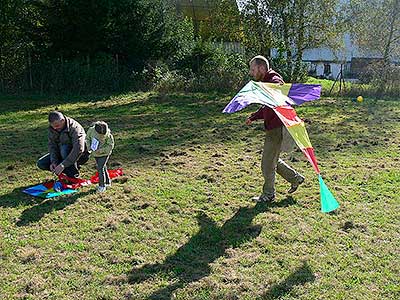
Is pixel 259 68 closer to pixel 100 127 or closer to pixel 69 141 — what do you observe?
pixel 100 127

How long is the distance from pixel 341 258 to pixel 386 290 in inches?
23.9

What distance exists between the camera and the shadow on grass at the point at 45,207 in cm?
518

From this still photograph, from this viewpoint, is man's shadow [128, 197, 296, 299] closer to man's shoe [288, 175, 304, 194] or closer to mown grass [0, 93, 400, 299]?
mown grass [0, 93, 400, 299]

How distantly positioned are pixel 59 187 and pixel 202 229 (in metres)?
2.36

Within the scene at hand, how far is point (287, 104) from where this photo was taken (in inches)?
194

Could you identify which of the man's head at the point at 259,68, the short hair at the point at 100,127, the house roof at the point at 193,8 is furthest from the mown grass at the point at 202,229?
the house roof at the point at 193,8

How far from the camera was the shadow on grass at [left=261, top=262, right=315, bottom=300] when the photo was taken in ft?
11.9

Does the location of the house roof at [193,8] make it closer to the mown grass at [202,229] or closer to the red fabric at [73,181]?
the mown grass at [202,229]

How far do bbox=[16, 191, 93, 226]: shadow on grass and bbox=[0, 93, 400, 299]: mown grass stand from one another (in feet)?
0.08

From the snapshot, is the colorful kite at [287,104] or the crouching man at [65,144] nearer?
the colorful kite at [287,104]

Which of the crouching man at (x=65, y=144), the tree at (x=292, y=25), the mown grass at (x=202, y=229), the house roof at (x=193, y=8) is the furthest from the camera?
the house roof at (x=193, y=8)

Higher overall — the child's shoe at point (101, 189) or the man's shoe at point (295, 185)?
the man's shoe at point (295, 185)

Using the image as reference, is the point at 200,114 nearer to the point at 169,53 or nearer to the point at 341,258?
the point at 169,53

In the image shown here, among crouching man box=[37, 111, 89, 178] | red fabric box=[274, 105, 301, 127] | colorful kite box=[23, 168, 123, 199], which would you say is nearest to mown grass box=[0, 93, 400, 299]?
colorful kite box=[23, 168, 123, 199]
